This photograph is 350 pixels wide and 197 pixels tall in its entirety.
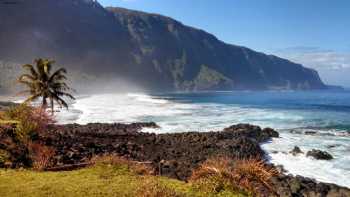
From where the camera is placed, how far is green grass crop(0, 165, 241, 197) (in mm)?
8609

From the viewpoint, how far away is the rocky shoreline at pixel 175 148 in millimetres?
19641

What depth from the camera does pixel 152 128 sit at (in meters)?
45.8

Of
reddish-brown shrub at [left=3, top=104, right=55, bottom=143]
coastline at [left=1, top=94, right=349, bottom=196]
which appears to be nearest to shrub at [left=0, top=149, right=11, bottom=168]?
reddish-brown shrub at [left=3, top=104, right=55, bottom=143]

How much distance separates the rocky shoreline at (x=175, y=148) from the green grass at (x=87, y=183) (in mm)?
6378

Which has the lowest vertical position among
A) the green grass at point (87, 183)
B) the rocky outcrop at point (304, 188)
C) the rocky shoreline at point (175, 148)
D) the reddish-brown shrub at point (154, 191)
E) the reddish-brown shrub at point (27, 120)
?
the rocky outcrop at point (304, 188)

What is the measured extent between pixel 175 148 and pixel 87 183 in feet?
71.8

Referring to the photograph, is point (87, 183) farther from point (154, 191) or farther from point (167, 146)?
point (167, 146)

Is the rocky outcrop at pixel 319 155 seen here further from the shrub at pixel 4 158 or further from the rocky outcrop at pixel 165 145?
the shrub at pixel 4 158

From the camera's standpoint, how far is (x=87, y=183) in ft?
30.7

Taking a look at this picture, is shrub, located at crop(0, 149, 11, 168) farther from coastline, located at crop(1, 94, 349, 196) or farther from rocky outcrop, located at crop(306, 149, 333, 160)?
rocky outcrop, located at crop(306, 149, 333, 160)

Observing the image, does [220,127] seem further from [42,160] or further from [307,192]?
[42,160]

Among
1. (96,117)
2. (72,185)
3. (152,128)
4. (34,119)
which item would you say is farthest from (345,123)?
(72,185)

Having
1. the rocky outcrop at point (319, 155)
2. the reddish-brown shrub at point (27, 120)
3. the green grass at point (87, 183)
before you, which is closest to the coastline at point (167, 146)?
the reddish-brown shrub at point (27, 120)

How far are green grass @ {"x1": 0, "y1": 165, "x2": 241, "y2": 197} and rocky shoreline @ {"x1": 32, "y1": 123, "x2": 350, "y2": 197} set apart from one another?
6.38 m
